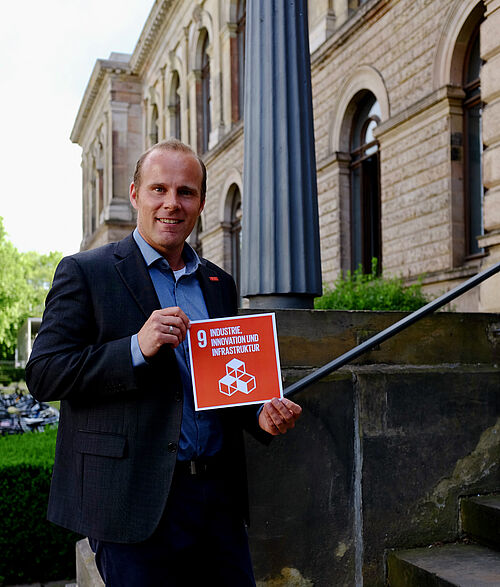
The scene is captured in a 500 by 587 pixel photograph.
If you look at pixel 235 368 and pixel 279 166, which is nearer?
pixel 235 368

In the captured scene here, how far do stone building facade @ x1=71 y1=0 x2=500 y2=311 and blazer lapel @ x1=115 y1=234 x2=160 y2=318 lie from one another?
638cm

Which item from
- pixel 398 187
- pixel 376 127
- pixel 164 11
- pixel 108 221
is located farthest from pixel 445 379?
pixel 108 221

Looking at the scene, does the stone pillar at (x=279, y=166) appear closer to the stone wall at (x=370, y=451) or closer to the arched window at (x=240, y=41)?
the stone wall at (x=370, y=451)

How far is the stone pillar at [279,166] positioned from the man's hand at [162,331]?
223cm

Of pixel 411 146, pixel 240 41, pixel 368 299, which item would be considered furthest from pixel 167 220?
pixel 240 41

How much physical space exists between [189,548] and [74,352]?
2.39 feet

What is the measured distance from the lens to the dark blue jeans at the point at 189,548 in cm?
213

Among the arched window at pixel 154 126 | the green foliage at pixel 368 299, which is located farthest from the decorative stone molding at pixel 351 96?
the arched window at pixel 154 126

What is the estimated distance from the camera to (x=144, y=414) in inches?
84.4

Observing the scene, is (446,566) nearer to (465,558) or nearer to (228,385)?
(465,558)

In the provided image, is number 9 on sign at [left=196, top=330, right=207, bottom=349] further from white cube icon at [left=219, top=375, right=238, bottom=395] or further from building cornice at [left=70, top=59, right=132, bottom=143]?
building cornice at [left=70, top=59, right=132, bottom=143]

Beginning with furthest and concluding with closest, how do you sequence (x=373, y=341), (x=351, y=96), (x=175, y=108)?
(x=175, y=108), (x=351, y=96), (x=373, y=341)

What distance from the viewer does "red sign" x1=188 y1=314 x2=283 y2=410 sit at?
216 centimetres

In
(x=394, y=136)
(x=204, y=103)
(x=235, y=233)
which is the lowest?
(x=235, y=233)
